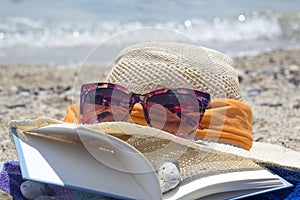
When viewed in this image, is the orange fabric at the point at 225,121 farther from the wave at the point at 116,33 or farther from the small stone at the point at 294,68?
the wave at the point at 116,33

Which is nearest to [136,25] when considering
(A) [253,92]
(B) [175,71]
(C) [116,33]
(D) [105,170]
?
(C) [116,33]

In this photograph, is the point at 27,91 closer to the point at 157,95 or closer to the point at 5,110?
the point at 5,110

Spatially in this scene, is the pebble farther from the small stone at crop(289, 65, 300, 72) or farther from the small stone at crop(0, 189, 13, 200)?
the small stone at crop(289, 65, 300, 72)

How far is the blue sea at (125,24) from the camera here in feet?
26.8

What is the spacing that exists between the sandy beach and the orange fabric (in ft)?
2.82

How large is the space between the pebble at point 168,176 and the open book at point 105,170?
0.02m

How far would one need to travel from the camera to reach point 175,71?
1.98 meters

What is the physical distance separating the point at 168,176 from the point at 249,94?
10.6ft

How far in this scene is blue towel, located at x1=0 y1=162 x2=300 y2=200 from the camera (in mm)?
1693

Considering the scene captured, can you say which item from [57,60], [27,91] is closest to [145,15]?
[57,60]

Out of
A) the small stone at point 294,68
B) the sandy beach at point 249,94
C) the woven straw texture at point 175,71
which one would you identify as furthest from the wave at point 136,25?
the woven straw texture at point 175,71

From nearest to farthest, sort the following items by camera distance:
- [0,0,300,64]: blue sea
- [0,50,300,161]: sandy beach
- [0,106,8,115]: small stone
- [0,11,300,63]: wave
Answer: [0,50,300,161]: sandy beach, [0,106,8,115]: small stone, [0,11,300,63]: wave, [0,0,300,64]: blue sea

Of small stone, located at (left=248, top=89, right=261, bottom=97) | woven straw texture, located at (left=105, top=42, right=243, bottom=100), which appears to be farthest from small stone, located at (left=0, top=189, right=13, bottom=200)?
small stone, located at (left=248, top=89, right=261, bottom=97)

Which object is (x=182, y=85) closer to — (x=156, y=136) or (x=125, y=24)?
(x=156, y=136)
